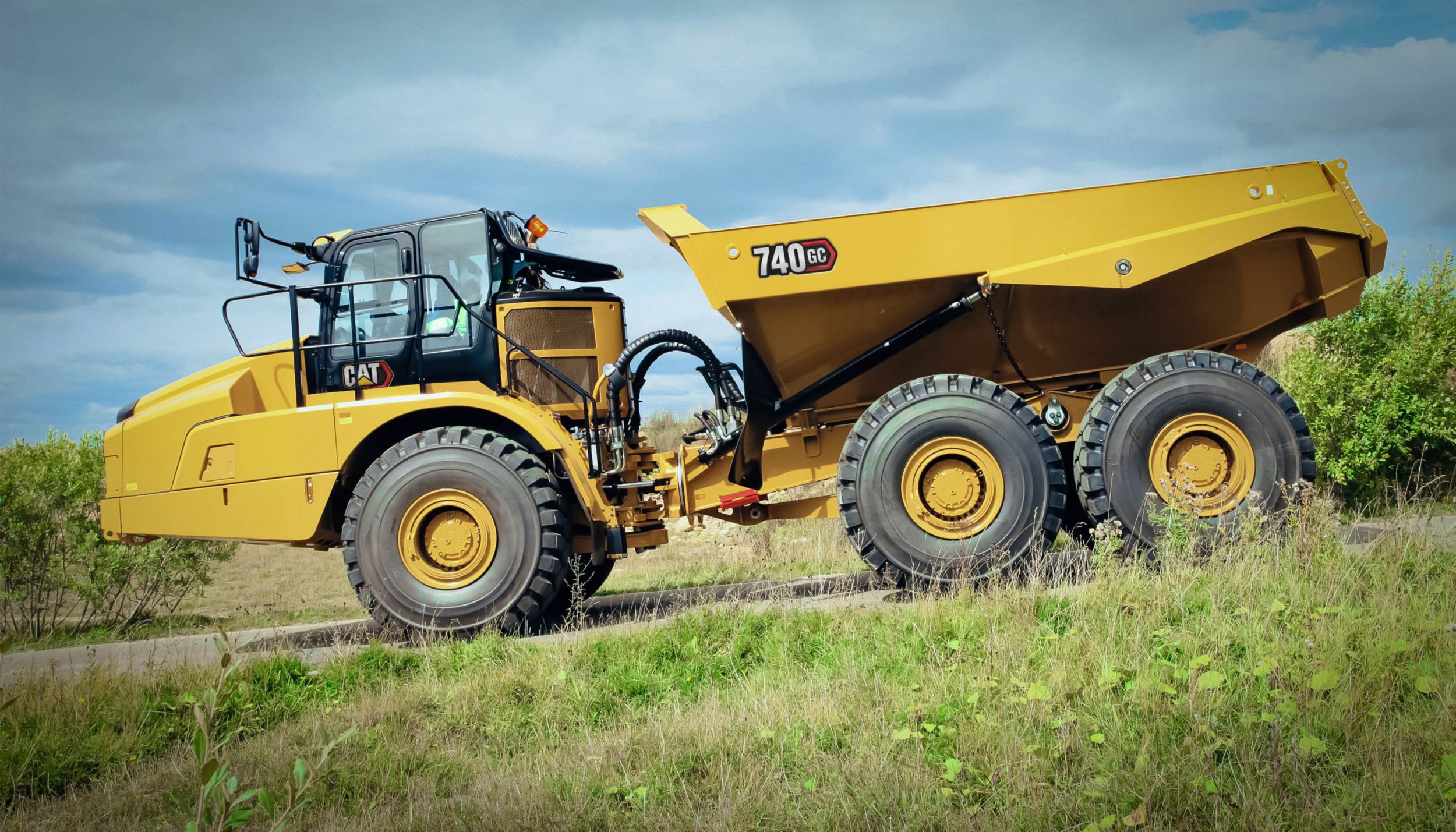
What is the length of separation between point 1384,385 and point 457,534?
40.8ft

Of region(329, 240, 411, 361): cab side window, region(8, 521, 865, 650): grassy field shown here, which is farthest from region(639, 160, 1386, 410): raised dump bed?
region(8, 521, 865, 650): grassy field

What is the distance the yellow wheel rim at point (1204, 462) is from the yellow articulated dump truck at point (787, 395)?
0.06ft

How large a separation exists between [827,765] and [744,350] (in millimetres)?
3791

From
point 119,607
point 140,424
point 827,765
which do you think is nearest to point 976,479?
point 827,765

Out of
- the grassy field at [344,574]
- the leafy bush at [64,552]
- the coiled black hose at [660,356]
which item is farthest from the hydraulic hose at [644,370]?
the leafy bush at [64,552]

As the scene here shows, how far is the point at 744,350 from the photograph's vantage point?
6734mm

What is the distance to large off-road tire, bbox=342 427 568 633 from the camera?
20.7ft

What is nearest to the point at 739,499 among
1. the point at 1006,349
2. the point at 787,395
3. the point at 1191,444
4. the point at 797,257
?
the point at 787,395

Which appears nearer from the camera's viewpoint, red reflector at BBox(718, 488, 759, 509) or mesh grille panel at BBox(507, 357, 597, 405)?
red reflector at BBox(718, 488, 759, 509)

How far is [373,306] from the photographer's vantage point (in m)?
7.05

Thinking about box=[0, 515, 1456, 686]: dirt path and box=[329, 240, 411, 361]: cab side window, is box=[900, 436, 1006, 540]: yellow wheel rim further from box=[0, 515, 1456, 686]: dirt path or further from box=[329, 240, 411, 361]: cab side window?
box=[329, 240, 411, 361]: cab side window

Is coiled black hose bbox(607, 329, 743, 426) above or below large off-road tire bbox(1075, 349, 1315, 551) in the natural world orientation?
above

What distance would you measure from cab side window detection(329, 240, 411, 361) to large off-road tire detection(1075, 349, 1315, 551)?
5.11 m

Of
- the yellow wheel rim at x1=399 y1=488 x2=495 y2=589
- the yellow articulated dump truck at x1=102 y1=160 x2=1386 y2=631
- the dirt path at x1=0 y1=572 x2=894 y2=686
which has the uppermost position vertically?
the yellow articulated dump truck at x1=102 y1=160 x2=1386 y2=631
